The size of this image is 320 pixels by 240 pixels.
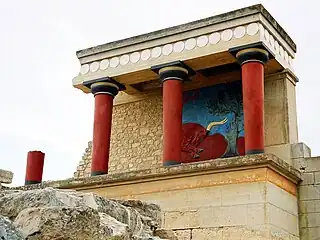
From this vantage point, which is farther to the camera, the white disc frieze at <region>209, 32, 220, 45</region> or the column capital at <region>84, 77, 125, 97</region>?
the column capital at <region>84, 77, 125, 97</region>

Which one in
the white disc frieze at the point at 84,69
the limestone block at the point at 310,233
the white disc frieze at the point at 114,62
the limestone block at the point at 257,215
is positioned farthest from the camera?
the white disc frieze at the point at 84,69

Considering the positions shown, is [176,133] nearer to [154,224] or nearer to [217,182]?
[217,182]

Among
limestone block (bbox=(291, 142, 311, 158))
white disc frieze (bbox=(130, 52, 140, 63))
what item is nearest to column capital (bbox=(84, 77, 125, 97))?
white disc frieze (bbox=(130, 52, 140, 63))

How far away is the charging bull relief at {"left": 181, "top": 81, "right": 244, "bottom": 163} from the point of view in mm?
13938

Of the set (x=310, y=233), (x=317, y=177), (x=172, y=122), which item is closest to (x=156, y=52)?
(x=172, y=122)

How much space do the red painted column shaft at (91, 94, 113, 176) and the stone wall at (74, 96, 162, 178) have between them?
1.67 meters

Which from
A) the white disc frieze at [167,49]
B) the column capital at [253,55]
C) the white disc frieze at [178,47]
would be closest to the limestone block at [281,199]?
the column capital at [253,55]

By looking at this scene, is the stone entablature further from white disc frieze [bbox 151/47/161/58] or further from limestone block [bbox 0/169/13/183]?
limestone block [bbox 0/169/13/183]

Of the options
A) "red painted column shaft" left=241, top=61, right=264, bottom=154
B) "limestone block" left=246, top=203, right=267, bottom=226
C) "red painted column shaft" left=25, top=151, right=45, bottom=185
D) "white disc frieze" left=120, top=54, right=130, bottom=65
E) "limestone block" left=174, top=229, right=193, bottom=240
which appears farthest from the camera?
"red painted column shaft" left=25, top=151, right=45, bottom=185

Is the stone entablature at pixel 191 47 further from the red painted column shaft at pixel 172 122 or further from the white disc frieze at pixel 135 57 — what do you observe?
the red painted column shaft at pixel 172 122

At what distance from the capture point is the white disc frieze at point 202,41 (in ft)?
42.3

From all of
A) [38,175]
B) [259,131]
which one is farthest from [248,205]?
[38,175]

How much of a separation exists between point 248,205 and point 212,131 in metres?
4.23

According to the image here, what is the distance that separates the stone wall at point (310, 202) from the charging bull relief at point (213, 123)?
7.27 feet
